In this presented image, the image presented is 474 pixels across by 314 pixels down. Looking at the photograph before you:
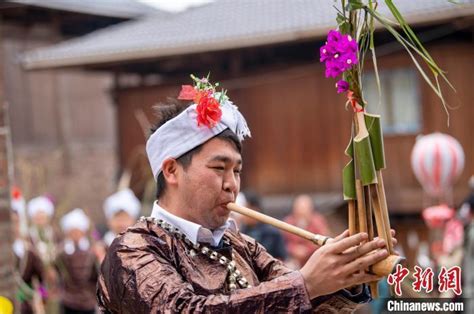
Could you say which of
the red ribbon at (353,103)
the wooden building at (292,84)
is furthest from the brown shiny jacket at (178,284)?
the wooden building at (292,84)

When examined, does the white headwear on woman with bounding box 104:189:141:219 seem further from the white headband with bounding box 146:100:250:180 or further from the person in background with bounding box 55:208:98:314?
the white headband with bounding box 146:100:250:180

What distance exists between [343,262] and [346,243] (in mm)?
57

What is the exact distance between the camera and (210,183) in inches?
109

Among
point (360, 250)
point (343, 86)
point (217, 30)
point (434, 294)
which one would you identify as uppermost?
point (217, 30)

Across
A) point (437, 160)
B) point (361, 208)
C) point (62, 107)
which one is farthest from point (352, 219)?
point (62, 107)

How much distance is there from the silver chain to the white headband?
0.58 feet

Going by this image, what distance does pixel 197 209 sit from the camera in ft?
9.25

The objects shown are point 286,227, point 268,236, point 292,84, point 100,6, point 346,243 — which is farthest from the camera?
point 100,6

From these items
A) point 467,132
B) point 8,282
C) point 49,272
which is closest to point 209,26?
point 467,132

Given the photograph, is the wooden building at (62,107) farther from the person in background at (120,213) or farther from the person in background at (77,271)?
the person in background at (120,213)

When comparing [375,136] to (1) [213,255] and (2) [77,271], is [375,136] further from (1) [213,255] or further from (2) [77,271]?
(2) [77,271]

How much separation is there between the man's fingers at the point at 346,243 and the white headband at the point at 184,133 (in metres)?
0.62

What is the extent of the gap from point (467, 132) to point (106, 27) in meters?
10.8

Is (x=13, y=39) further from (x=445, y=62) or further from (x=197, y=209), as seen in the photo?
(x=197, y=209)
